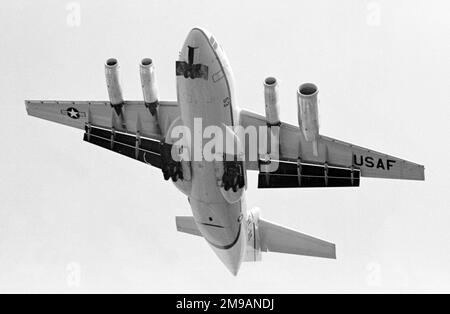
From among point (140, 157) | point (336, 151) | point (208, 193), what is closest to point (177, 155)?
point (208, 193)

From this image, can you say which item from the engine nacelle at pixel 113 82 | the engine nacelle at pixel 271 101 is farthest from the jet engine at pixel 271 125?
the engine nacelle at pixel 113 82

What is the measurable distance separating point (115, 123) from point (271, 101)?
546cm

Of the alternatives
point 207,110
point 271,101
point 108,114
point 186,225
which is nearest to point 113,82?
point 108,114

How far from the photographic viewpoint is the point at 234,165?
68.6 ft

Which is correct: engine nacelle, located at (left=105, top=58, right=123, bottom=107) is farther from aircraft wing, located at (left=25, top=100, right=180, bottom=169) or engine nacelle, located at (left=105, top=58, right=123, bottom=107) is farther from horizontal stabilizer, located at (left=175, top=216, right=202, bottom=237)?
horizontal stabilizer, located at (left=175, top=216, right=202, bottom=237)

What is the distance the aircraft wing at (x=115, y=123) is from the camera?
23.2 meters

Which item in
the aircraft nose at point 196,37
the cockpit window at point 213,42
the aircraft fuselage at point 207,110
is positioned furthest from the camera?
the cockpit window at point 213,42

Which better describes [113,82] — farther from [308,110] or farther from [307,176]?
[307,176]

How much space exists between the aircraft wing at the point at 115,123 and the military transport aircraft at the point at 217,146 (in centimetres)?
3

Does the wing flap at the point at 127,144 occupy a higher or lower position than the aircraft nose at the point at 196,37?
lower

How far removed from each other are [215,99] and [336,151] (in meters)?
4.61

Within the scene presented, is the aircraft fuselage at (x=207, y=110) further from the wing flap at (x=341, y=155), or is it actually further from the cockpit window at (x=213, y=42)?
the wing flap at (x=341, y=155)

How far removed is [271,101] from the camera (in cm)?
2083

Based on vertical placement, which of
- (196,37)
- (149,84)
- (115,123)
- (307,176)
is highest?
(196,37)
